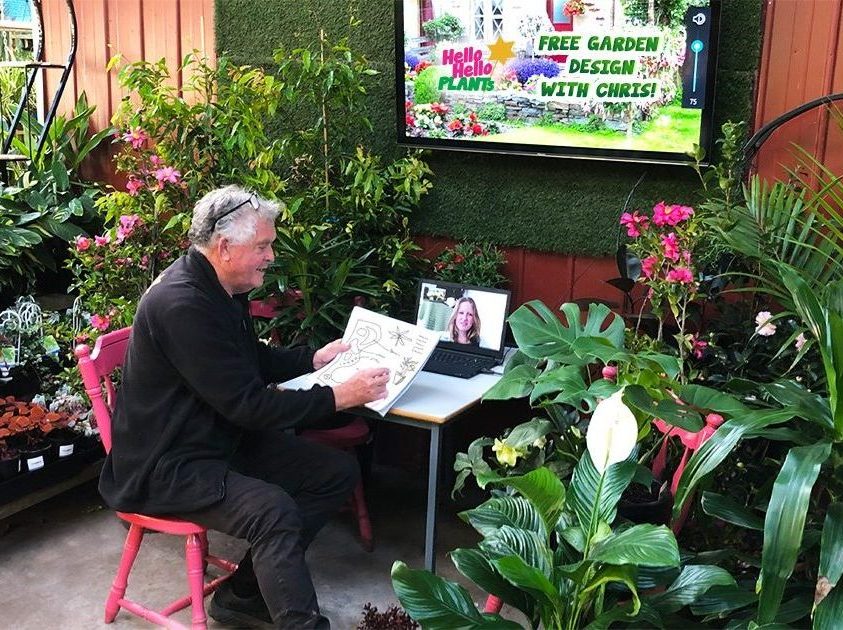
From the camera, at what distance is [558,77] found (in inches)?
127

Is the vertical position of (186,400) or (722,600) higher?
(186,400)

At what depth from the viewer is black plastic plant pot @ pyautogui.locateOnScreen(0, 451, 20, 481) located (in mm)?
3236

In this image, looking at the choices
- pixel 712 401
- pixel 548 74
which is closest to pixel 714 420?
pixel 712 401

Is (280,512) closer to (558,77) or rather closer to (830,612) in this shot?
(830,612)

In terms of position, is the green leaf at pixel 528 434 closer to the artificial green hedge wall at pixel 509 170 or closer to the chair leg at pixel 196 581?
the chair leg at pixel 196 581

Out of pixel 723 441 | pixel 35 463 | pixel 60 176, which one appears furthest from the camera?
pixel 60 176

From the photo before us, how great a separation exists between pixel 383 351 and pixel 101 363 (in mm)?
832

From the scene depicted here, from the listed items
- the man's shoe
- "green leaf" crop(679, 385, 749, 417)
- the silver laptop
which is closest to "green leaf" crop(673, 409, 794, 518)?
"green leaf" crop(679, 385, 749, 417)

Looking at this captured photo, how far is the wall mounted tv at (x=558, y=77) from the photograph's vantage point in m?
Result: 3.01

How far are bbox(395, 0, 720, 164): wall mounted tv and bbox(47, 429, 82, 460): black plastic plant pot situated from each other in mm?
1638

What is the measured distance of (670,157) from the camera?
3.12 meters

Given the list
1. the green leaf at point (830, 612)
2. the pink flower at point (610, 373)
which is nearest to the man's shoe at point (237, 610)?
the pink flower at point (610, 373)

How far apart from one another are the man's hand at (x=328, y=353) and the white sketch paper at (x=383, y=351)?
1 centimetres

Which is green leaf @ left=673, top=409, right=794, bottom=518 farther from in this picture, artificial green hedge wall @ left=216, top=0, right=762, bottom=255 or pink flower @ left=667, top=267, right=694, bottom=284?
artificial green hedge wall @ left=216, top=0, right=762, bottom=255
